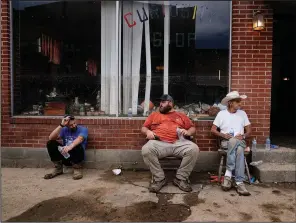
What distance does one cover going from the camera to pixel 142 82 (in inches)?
255

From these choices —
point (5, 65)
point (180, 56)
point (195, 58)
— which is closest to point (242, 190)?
point (195, 58)

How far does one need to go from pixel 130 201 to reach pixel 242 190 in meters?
1.72

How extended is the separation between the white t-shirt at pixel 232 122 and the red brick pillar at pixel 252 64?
0.55 metres

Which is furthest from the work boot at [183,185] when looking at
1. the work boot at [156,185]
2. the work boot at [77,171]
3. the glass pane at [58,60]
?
the glass pane at [58,60]

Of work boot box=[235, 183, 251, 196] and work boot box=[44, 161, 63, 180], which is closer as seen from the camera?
work boot box=[235, 183, 251, 196]

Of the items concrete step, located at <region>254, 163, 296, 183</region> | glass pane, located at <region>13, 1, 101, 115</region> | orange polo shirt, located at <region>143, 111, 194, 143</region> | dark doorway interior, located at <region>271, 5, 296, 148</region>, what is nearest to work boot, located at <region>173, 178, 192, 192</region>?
orange polo shirt, located at <region>143, 111, 194, 143</region>

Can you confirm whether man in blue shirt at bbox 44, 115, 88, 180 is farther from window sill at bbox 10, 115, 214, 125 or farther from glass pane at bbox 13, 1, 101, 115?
glass pane at bbox 13, 1, 101, 115

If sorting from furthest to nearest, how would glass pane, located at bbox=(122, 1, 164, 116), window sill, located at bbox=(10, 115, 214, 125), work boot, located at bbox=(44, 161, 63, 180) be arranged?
glass pane, located at bbox=(122, 1, 164, 116), window sill, located at bbox=(10, 115, 214, 125), work boot, located at bbox=(44, 161, 63, 180)

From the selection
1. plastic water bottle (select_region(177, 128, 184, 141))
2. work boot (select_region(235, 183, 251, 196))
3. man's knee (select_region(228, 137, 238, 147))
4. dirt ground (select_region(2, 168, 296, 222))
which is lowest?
dirt ground (select_region(2, 168, 296, 222))

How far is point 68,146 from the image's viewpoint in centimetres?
545

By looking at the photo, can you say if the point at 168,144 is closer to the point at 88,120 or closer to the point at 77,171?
the point at 77,171

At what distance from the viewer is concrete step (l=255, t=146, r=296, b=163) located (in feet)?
18.7

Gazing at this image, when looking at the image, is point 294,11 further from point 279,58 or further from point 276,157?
point 279,58

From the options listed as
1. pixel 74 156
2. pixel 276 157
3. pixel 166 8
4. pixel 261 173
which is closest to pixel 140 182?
pixel 74 156
